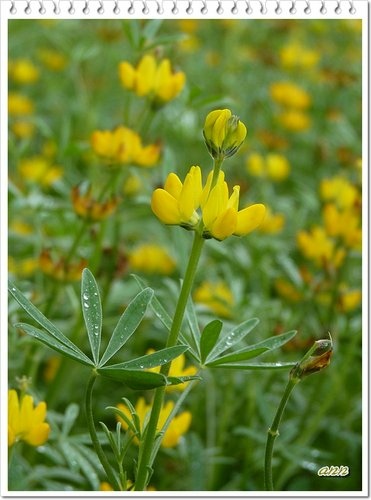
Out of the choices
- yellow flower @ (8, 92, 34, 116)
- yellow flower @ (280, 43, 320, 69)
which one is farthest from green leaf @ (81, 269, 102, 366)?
yellow flower @ (280, 43, 320, 69)

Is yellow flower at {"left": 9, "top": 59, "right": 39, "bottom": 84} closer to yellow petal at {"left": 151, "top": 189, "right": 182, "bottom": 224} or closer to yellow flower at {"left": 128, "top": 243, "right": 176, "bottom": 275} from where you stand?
yellow flower at {"left": 128, "top": 243, "right": 176, "bottom": 275}

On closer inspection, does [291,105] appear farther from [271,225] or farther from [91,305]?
[91,305]

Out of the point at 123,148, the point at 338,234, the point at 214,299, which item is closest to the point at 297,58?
the point at 214,299

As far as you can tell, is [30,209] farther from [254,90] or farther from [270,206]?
[254,90]

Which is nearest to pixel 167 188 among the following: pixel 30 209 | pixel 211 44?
pixel 30 209

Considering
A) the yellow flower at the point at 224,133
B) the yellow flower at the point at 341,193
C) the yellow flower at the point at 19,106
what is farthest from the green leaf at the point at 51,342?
the yellow flower at the point at 19,106

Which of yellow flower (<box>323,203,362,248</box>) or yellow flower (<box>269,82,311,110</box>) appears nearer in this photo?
yellow flower (<box>323,203,362,248</box>)

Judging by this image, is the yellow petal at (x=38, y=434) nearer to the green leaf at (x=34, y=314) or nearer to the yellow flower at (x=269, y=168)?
the green leaf at (x=34, y=314)
